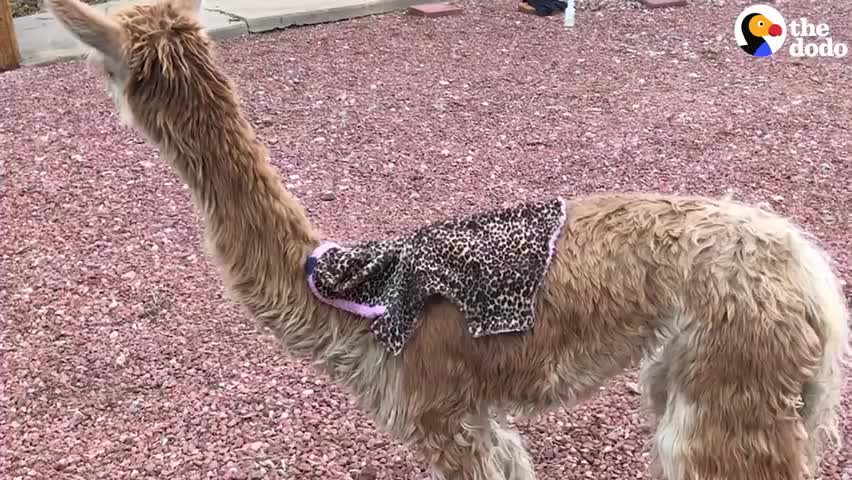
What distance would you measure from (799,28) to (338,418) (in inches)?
326

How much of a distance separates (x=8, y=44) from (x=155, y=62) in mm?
7738

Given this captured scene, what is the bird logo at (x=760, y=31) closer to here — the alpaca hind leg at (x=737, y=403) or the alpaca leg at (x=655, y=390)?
the alpaca leg at (x=655, y=390)

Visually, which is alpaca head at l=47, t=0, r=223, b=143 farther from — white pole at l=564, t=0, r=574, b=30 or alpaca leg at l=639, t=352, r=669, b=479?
white pole at l=564, t=0, r=574, b=30

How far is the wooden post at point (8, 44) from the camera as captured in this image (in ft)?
29.4

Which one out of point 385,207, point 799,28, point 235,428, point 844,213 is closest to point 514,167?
point 385,207

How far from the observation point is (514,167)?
686 cm

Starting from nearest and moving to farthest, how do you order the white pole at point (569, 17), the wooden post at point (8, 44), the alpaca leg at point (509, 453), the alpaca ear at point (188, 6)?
the alpaca ear at point (188, 6) → the alpaca leg at point (509, 453) → the wooden post at point (8, 44) → the white pole at point (569, 17)

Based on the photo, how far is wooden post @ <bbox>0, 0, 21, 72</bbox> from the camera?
897 centimetres

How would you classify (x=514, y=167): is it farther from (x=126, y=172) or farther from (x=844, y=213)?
(x=126, y=172)

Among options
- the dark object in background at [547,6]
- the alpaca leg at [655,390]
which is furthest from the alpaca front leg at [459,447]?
the dark object in background at [547,6]

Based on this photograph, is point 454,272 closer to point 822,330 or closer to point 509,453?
point 509,453

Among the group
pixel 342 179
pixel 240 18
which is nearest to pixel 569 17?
pixel 240 18

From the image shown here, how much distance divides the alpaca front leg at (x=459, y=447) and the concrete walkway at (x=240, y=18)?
7637 mm

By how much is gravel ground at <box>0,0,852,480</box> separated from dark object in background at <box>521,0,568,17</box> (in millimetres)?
283
